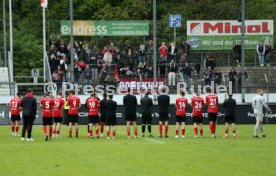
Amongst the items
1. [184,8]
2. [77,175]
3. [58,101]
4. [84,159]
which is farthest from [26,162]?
[184,8]

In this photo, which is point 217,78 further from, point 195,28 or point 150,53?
point 150,53

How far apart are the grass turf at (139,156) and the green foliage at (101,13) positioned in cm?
3280

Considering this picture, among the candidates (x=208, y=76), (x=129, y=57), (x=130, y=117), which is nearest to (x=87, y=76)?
(x=129, y=57)

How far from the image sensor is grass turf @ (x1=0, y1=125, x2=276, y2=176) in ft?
72.3

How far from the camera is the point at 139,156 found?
26.2 metres

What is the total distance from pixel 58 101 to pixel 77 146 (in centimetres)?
588

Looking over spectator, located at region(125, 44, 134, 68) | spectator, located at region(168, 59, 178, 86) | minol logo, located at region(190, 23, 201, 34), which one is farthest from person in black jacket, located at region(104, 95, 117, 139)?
minol logo, located at region(190, 23, 201, 34)

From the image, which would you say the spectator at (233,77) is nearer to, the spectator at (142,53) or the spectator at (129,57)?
the spectator at (142,53)

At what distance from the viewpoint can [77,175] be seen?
20.9 m

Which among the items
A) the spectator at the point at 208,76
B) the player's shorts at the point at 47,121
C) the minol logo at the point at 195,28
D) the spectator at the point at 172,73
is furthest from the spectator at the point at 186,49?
the player's shorts at the point at 47,121

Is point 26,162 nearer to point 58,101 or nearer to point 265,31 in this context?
point 58,101

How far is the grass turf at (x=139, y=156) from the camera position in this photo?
72.3 feet

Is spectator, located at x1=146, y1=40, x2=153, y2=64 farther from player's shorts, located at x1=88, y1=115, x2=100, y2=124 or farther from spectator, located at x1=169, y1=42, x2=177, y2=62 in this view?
player's shorts, located at x1=88, y1=115, x2=100, y2=124

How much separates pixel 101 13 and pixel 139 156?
51.6 meters
